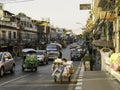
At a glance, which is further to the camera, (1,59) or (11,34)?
(11,34)

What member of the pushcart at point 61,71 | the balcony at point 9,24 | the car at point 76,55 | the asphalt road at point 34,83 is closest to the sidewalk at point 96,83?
the asphalt road at point 34,83

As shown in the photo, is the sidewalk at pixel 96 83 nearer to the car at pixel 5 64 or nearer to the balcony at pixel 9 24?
the car at pixel 5 64

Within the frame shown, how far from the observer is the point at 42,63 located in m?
48.9

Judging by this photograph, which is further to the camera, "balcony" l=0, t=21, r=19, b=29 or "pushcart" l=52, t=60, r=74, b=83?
"balcony" l=0, t=21, r=19, b=29

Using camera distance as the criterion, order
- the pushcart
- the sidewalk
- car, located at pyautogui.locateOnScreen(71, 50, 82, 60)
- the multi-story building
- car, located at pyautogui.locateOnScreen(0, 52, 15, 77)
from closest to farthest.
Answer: the sidewalk
the pushcart
car, located at pyautogui.locateOnScreen(0, 52, 15, 77)
car, located at pyautogui.locateOnScreen(71, 50, 82, 60)
the multi-story building

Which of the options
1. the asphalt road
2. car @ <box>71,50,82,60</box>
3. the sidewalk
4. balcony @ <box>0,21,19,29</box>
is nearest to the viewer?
the sidewalk

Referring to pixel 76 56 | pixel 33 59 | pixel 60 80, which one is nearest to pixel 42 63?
pixel 33 59

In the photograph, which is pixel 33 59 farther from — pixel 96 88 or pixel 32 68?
pixel 96 88

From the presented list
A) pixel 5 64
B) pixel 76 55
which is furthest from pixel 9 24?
pixel 5 64

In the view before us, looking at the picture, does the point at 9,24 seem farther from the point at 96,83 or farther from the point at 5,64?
the point at 96,83

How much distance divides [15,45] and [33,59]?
48045 mm

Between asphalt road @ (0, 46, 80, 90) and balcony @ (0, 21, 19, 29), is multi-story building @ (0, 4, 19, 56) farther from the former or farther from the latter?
asphalt road @ (0, 46, 80, 90)

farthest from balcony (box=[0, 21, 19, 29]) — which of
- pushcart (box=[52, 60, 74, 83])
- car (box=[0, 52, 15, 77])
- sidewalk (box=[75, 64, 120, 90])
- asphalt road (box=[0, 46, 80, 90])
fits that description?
sidewalk (box=[75, 64, 120, 90])

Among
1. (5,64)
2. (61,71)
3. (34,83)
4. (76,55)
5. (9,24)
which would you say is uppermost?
(9,24)
